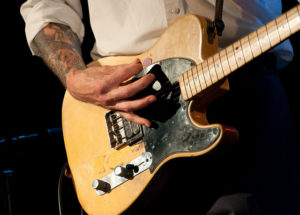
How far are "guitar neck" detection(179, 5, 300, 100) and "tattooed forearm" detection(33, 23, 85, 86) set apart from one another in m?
0.56

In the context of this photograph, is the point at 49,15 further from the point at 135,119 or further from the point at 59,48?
the point at 135,119

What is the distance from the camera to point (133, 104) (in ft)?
2.66

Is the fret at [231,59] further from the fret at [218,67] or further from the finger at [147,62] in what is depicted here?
the finger at [147,62]

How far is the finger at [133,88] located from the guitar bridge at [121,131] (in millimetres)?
112

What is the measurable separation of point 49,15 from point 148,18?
53 centimetres

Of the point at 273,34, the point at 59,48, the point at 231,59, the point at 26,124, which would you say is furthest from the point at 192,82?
the point at 26,124

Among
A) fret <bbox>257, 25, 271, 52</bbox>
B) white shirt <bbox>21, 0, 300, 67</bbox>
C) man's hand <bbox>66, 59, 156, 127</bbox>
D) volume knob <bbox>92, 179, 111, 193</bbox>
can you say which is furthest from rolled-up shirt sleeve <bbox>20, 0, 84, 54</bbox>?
fret <bbox>257, 25, 271, 52</bbox>

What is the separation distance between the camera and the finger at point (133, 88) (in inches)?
31.7

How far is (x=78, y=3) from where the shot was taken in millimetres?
1345

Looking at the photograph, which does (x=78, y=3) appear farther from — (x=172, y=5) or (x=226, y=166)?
(x=226, y=166)

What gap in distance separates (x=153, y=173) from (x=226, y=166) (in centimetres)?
22

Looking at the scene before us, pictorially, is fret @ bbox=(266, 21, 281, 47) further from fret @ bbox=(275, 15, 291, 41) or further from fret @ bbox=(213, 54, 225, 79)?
fret @ bbox=(213, 54, 225, 79)


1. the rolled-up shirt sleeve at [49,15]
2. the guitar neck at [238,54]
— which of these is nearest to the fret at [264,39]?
the guitar neck at [238,54]

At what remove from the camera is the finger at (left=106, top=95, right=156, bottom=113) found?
78 cm
